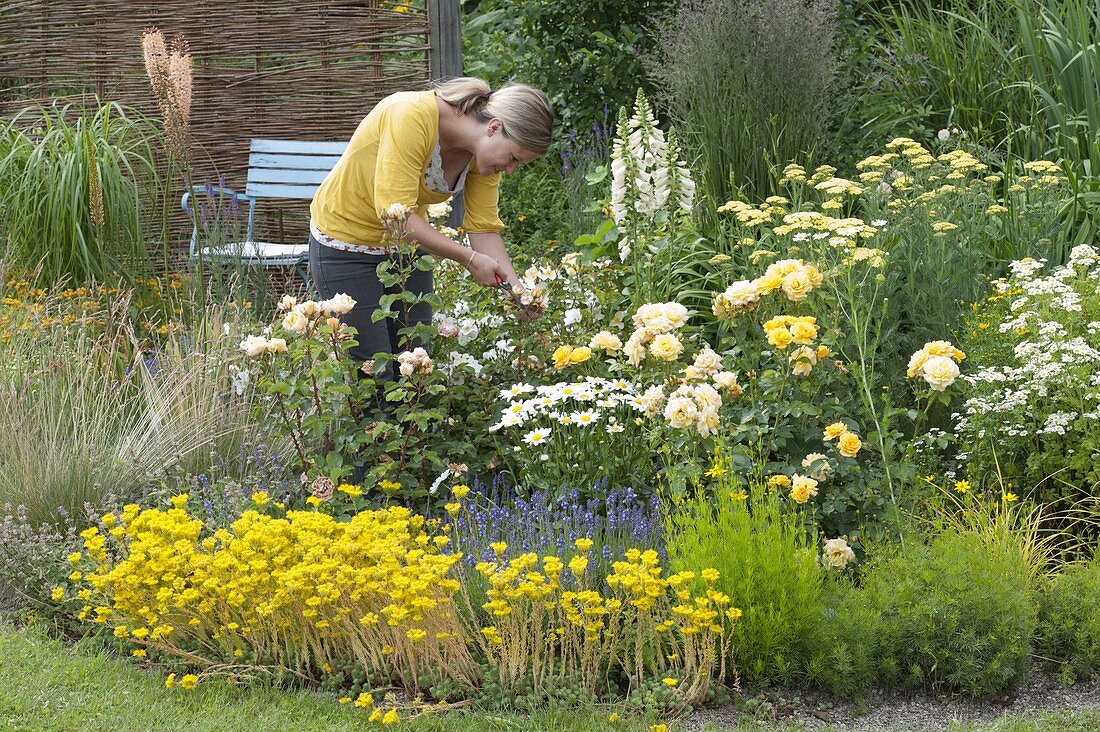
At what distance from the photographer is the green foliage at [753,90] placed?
Answer: 5.84m

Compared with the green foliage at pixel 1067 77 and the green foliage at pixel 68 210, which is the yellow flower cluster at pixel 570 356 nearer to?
the green foliage at pixel 1067 77

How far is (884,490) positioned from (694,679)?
0.99 meters

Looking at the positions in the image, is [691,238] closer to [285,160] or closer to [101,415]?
[101,415]

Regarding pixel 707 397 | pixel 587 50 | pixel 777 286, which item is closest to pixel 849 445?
pixel 707 397

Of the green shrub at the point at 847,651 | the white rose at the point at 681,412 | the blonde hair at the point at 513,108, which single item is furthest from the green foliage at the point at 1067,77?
→ the green shrub at the point at 847,651

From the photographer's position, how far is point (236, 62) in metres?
7.69

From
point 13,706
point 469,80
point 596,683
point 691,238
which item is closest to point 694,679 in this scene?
point 596,683

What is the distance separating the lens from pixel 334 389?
12.1ft

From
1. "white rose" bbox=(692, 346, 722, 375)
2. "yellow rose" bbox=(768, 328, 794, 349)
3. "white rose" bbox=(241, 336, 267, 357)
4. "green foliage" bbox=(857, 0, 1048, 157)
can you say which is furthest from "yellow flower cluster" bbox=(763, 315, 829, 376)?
"green foliage" bbox=(857, 0, 1048, 157)

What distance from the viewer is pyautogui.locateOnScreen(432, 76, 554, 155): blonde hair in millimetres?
3805

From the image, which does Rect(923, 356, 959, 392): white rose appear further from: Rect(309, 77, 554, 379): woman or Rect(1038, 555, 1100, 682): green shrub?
Rect(309, 77, 554, 379): woman

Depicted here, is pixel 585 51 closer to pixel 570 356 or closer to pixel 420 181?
A: pixel 420 181

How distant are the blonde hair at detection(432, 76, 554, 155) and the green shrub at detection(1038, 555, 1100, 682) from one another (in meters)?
2.06

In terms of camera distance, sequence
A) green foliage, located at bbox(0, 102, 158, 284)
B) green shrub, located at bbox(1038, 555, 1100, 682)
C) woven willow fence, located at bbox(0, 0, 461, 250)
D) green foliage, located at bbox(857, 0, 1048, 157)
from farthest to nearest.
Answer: woven willow fence, located at bbox(0, 0, 461, 250)
green foliage, located at bbox(857, 0, 1048, 157)
green foliage, located at bbox(0, 102, 158, 284)
green shrub, located at bbox(1038, 555, 1100, 682)
